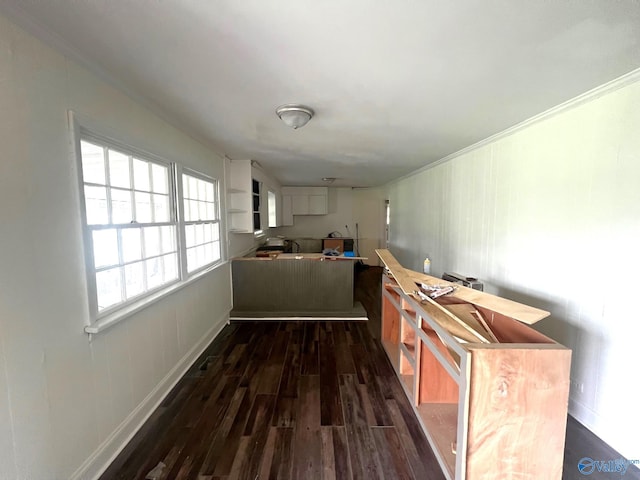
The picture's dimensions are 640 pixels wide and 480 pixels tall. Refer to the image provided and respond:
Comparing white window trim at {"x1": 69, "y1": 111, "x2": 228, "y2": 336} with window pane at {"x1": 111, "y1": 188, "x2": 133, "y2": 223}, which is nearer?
white window trim at {"x1": 69, "y1": 111, "x2": 228, "y2": 336}

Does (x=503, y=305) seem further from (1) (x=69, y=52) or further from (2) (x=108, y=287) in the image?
(1) (x=69, y=52)

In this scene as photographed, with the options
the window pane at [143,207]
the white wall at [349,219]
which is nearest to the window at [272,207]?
the white wall at [349,219]

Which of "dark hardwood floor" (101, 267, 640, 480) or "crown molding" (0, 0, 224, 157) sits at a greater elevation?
"crown molding" (0, 0, 224, 157)

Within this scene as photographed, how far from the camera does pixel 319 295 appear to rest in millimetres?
3975

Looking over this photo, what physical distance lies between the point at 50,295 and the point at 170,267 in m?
1.21

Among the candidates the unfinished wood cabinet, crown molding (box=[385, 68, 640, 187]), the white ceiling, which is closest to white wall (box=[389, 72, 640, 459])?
crown molding (box=[385, 68, 640, 187])

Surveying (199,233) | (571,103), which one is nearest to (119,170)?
(199,233)

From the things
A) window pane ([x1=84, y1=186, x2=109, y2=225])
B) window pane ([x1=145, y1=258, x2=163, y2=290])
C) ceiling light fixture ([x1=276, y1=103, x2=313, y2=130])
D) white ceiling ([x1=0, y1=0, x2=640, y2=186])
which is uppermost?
white ceiling ([x1=0, y1=0, x2=640, y2=186])

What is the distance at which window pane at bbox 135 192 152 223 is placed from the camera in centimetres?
199

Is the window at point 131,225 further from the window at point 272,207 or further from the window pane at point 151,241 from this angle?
the window at point 272,207

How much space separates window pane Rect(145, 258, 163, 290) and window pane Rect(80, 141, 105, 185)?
29.0 inches

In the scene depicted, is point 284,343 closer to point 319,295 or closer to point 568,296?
point 319,295

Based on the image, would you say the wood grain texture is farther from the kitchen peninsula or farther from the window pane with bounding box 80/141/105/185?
the window pane with bounding box 80/141/105/185

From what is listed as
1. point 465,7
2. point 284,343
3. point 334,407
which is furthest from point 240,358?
point 465,7
